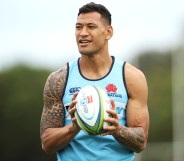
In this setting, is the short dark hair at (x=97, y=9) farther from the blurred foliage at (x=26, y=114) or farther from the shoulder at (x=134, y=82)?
the blurred foliage at (x=26, y=114)

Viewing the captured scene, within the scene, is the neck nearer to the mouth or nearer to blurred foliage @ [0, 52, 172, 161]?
the mouth

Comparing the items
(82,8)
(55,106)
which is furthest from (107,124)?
(82,8)

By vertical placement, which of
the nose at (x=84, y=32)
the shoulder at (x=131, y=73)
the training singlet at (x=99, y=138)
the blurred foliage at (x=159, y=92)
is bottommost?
the blurred foliage at (x=159, y=92)

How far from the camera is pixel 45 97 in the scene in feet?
30.5

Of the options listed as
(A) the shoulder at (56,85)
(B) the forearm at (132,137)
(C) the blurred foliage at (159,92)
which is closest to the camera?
(B) the forearm at (132,137)

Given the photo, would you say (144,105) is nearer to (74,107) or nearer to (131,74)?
(131,74)

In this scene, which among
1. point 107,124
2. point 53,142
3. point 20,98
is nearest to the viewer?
point 107,124

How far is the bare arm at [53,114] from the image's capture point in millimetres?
9117

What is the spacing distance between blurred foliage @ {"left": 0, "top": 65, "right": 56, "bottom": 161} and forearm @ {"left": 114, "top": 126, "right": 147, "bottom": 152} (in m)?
38.0

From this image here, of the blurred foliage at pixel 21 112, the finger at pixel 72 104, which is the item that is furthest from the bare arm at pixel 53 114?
the blurred foliage at pixel 21 112

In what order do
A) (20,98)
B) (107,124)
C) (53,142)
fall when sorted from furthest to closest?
(20,98) < (53,142) < (107,124)

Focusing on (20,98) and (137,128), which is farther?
(20,98)

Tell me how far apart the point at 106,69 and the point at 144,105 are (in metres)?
0.57

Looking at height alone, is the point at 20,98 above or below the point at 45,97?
below
